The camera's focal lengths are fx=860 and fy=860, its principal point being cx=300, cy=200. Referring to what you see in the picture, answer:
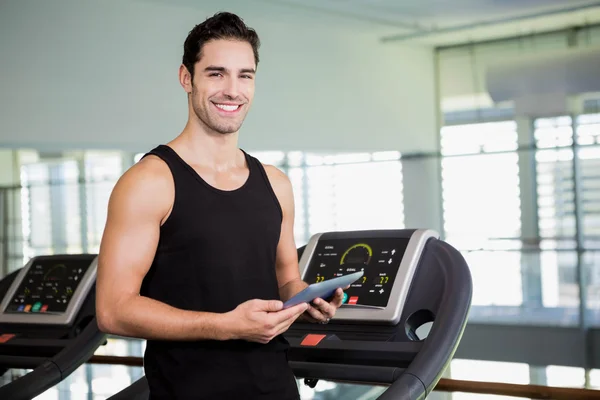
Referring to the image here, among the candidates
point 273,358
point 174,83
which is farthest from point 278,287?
point 174,83

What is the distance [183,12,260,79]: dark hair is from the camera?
63.3 inches

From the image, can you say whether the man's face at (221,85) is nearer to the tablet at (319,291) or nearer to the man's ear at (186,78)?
the man's ear at (186,78)

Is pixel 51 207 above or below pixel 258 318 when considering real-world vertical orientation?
above

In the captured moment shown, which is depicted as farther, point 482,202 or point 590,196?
point 482,202

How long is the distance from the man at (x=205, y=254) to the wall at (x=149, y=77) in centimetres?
488

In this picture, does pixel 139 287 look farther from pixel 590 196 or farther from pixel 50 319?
pixel 590 196

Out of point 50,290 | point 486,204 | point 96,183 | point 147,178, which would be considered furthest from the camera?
point 486,204

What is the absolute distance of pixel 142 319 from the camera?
145cm

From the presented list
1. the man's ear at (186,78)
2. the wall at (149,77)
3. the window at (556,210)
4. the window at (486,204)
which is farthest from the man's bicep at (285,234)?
the window at (556,210)

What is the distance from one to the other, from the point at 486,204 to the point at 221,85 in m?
9.01

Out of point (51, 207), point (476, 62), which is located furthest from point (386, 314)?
point (476, 62)

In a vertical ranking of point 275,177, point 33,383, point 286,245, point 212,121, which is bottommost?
point 33,383

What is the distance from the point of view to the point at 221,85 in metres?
1.60

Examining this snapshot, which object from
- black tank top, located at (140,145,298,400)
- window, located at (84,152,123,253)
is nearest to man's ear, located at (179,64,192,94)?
black tank top, located at (140,145,298,400)
